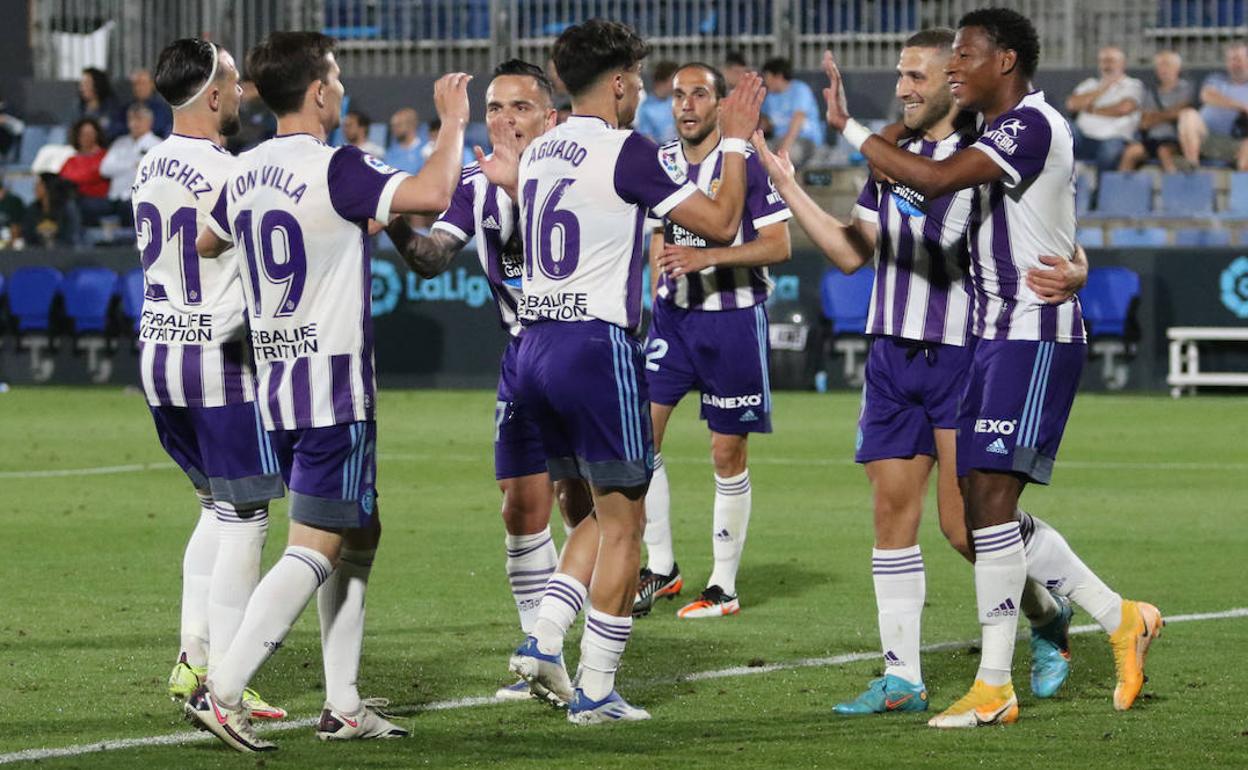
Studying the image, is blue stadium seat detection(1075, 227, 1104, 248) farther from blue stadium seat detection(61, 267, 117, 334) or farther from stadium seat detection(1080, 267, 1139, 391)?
blue stadium seat detection(61, 267, 117, 334)

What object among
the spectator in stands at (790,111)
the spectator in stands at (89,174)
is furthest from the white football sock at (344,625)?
the spectator in stands at (89,174)

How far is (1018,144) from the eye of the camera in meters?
6.42

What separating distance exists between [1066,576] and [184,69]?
11.2 feet

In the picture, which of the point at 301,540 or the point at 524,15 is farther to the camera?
the point at 524,15

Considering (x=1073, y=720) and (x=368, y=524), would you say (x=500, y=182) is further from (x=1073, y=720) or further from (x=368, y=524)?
(x=1073, y=720)

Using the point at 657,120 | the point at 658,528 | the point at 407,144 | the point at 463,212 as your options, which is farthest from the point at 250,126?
the point at 463,212

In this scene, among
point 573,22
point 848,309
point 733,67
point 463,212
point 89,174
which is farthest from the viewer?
point 573,22

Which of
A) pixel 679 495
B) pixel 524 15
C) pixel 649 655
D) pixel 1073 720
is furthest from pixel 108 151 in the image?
pixel 1073 720

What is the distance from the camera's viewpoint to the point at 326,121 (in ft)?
20.4

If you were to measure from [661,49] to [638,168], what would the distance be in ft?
73.6

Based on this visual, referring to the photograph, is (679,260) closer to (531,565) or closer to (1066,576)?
(531,565)

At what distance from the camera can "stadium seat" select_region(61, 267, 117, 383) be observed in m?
23.6

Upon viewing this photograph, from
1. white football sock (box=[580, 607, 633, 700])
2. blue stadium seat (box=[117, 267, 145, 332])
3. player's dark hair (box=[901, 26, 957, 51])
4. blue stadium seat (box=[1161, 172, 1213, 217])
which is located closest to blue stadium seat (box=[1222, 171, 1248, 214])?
blue stadium seat (box=[1161, 172, 1213, 217])

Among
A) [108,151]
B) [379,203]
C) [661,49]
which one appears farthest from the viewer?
[661,49]
